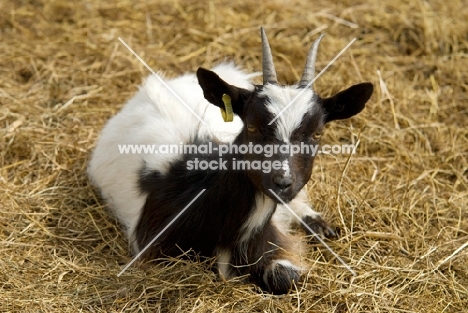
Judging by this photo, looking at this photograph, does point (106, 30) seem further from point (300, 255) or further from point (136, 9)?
point (300, 255)

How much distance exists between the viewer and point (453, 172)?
6.16 metres

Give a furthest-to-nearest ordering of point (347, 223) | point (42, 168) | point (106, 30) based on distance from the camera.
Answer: point (106, 30) → point (42, 168) → point (347, 223)

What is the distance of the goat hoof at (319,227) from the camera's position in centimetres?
532

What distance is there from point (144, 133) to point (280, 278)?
1480mm

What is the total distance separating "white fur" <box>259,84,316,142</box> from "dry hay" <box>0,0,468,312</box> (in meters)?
1.07

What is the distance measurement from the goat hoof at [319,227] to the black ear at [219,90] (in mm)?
1344

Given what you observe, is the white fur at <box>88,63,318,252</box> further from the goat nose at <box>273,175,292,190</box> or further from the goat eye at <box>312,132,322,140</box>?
the goat nose at <box>273,175,292,190</box>

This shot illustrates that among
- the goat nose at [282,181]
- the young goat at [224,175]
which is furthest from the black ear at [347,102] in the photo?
the goat nose at [282,181]

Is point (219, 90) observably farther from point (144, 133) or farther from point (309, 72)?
point (144, 133)

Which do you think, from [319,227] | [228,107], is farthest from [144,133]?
[319,227]

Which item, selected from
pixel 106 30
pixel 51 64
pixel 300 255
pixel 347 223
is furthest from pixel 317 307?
pixel 106 30

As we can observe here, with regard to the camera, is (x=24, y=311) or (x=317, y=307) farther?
(x=317, y=307)

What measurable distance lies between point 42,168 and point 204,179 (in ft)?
6.00

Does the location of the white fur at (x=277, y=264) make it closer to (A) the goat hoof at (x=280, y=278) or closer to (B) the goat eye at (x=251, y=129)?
(A) the goat hoof at (x=280, y=278)
